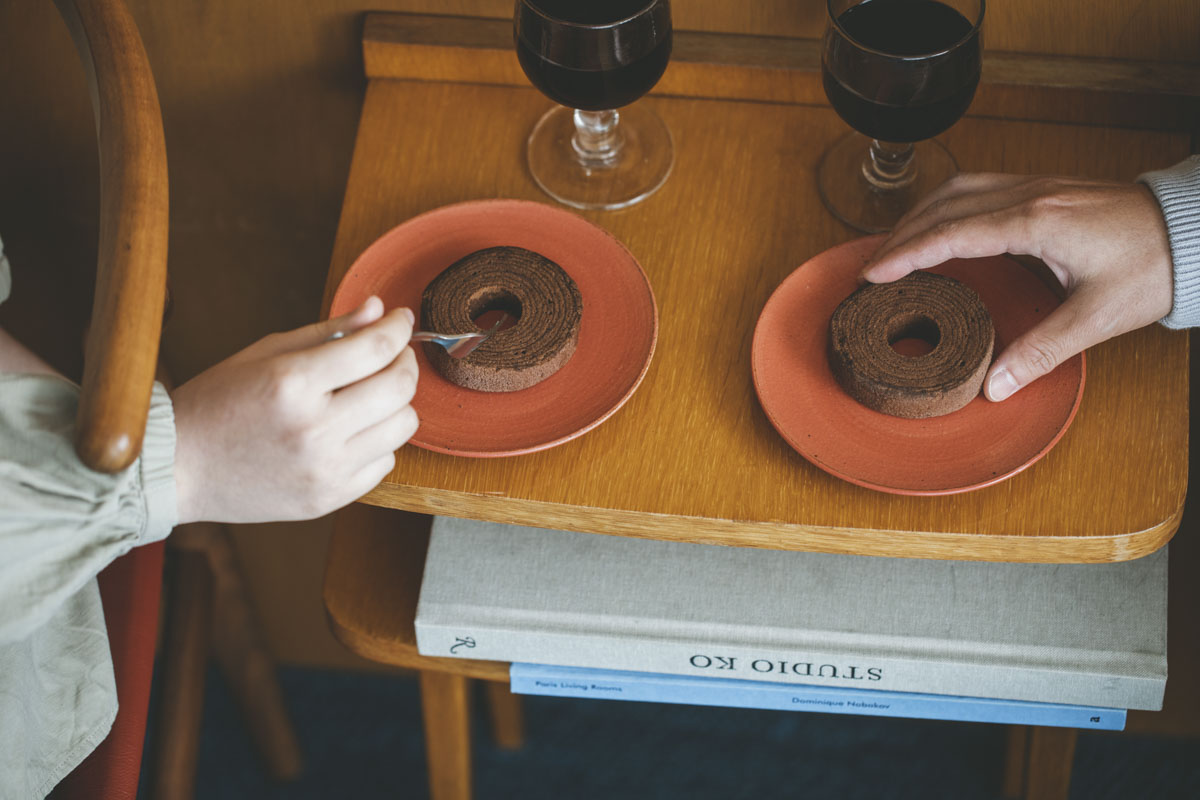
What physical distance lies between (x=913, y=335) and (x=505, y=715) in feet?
3.09

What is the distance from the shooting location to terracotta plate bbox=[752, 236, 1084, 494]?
73 centimetres

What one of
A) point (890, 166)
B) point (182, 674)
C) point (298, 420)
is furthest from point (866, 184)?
point (182, 674)

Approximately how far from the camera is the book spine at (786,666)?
2.85 ft

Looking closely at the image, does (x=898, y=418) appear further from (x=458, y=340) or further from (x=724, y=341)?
(x=458, y=340)

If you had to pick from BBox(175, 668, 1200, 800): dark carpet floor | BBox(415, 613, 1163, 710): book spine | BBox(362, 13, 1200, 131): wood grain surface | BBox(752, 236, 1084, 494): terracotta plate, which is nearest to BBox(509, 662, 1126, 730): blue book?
BBox(415, 613, 1163, 710): book spine

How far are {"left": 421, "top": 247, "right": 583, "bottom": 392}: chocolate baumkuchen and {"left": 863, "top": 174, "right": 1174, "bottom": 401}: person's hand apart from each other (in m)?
0.22

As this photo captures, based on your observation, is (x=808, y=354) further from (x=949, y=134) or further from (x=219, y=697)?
(x=219, y=697)

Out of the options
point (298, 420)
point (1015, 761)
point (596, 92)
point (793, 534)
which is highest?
point (596, 92)

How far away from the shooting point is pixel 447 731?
1.17 meters

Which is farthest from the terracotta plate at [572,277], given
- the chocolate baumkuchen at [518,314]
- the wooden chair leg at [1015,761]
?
the wooden chair leg at [1015,761]

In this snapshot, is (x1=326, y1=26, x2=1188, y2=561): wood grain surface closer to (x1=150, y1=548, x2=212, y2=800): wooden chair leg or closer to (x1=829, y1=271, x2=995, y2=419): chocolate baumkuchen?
(x1=829, y1=271, x2=995, y2=419): chocolate baumkuchen

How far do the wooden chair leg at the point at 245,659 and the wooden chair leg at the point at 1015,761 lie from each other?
956 millimetres

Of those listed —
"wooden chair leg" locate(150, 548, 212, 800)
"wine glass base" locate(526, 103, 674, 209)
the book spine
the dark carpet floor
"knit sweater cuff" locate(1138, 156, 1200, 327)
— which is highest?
"knit sweater cuff" locate(1138, 156, 1200, 327)

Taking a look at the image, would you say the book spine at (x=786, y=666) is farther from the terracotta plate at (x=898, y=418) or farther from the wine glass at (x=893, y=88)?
the wine glass at (x=893, y=88)
